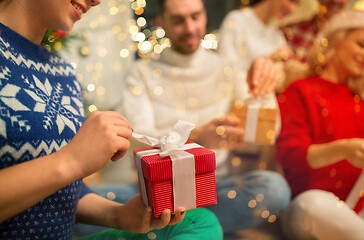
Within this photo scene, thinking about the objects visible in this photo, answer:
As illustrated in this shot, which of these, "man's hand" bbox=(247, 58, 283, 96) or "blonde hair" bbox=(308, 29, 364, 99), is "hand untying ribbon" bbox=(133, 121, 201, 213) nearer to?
"man's hand" bbox=(247, 58, 283, 96)

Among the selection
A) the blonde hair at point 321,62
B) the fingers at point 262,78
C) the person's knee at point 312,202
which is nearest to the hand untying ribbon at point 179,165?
the fingers at point 262,78

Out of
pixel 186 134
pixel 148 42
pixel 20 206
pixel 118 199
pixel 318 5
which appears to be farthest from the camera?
pixel 318 5

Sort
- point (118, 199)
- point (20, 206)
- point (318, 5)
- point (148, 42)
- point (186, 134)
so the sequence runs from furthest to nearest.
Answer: point (318, 5), point (148, 42), point (118, 199), point (186, 134), point (20, 206)

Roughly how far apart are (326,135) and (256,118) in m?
0.25

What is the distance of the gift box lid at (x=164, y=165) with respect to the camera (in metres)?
0.39

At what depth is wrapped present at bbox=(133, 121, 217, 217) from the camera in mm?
394

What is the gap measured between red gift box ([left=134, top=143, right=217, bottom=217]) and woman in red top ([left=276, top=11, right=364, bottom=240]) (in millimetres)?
426

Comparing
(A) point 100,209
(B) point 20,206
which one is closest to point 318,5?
(A) point 100,209

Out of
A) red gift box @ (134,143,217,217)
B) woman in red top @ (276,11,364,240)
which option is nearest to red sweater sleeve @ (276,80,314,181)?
woman in red top @ (276,11,364,240)

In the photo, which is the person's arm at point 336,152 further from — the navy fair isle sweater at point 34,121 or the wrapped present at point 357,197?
the navy fair isle sweater at point 34,121

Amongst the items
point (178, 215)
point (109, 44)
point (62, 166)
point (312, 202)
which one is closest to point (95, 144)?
point (62, 166)

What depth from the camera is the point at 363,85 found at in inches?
33.4

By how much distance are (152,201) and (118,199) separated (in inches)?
8.2

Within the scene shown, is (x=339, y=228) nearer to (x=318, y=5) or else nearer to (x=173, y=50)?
(x=173, y=50)
